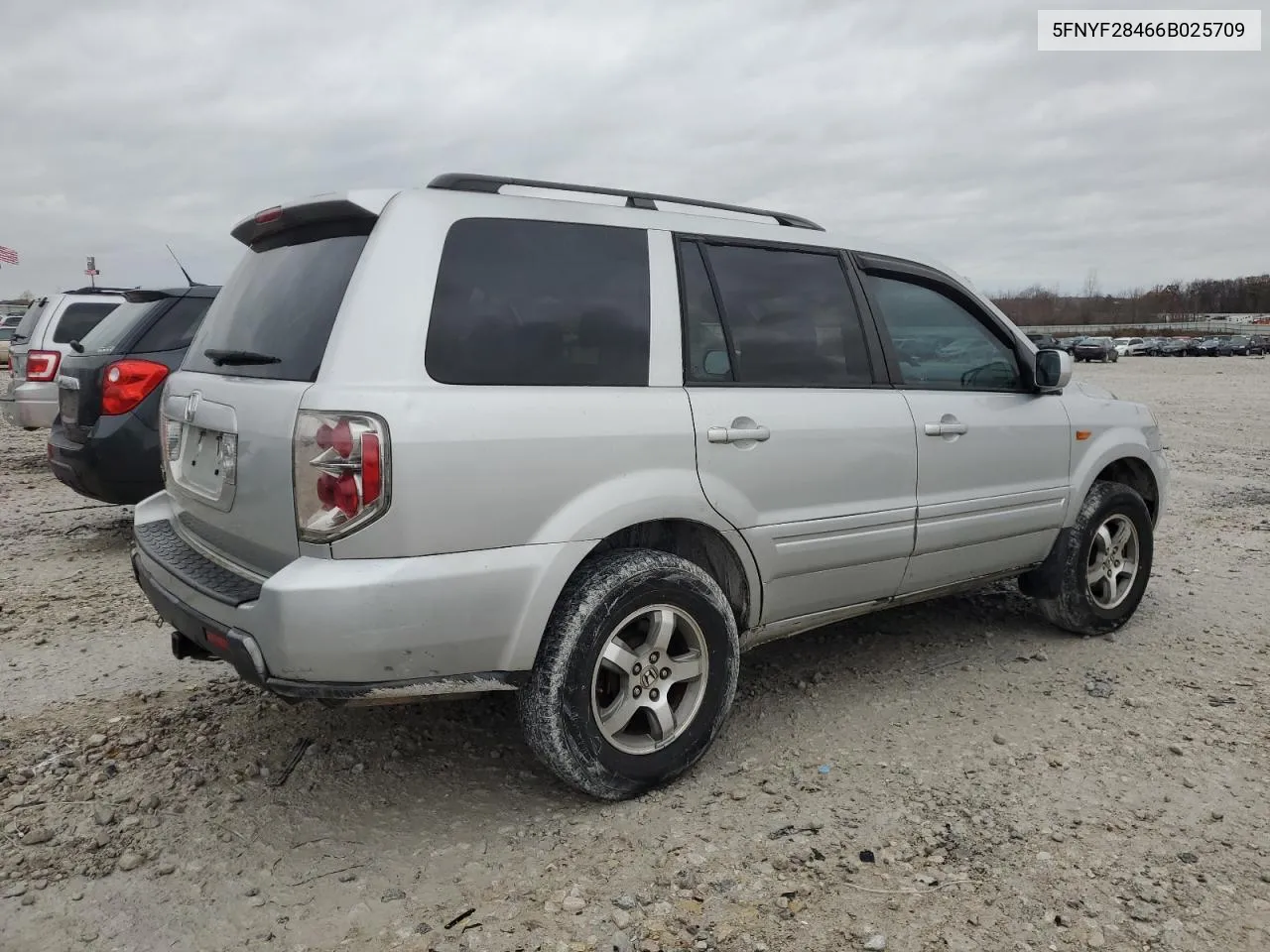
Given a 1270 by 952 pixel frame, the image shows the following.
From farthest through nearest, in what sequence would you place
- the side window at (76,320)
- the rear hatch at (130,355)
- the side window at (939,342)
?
1. the side window at (76,320)
2. the rear hatch at (130,355)
3. the side window at (939,342)

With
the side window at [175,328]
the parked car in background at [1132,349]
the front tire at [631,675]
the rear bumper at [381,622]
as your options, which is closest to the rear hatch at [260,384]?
the rear bumper at [381,622]

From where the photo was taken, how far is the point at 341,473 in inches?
96.3

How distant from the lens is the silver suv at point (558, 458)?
2.49 meters

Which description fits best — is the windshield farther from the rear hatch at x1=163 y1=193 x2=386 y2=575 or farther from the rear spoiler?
the rear spoiler

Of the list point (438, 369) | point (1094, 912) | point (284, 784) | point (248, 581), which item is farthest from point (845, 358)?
point (284, 784)

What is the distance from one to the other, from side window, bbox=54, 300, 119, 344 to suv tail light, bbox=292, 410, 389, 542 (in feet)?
27.0

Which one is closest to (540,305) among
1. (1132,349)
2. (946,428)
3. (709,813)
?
(709,813)

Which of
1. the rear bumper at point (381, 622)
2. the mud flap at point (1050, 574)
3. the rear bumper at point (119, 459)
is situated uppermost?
the rear bumper at point (119, 459)

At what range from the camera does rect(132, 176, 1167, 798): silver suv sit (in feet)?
8.16

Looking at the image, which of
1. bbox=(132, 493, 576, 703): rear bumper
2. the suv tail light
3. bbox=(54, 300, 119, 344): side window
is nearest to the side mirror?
bbox=(132, 493, 576, 703): rear bumper

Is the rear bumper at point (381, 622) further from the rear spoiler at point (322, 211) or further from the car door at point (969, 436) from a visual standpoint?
the car door at point (969, 436)

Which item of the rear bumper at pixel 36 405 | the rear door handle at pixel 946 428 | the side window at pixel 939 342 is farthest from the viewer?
the rear bumper at pixel 36 405

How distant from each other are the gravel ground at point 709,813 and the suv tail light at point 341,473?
3.33ft

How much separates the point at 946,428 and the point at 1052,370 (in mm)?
743
